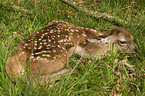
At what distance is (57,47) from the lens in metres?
3.35

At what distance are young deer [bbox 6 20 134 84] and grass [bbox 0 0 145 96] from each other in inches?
7.8

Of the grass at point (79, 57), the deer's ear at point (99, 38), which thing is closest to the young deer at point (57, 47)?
the deer's ear at point (99, 38)

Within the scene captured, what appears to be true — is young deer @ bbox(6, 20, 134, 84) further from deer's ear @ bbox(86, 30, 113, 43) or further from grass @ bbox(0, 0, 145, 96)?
grass @ bbox(0, 0, 145, 96)

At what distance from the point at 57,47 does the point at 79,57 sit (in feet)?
2.36

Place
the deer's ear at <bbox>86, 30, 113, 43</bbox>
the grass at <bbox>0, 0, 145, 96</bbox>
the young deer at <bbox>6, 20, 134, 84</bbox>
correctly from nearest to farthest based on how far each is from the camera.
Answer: the grass at <bbox>0, 0, 145, 96</bbox>
the young deer at <bbox>6, 20, 134, 84</bbox>
the deer's ear at <bbox>86, 30, 113, 43</bbox>

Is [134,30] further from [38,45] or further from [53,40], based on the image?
[38,45]

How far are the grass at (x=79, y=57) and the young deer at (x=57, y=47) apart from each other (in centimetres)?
20

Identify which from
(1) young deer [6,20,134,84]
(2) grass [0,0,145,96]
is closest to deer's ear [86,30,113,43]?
(1) young deer [6,20,134,84]

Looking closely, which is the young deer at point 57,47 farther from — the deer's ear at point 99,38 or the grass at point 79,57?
the grass at point 79,57

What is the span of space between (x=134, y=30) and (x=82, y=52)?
1574 mm

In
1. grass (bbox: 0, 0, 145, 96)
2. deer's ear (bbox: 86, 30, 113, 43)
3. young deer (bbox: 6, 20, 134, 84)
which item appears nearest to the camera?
grass (bbox: 0, 0, 145, 96)

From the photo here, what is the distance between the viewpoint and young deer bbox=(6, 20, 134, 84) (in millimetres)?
3049

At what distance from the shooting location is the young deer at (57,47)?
10.0ft

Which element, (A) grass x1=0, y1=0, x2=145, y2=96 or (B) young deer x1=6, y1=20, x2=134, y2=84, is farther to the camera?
(B) young deer x1=6, y1=20, x2=134, y2=84
